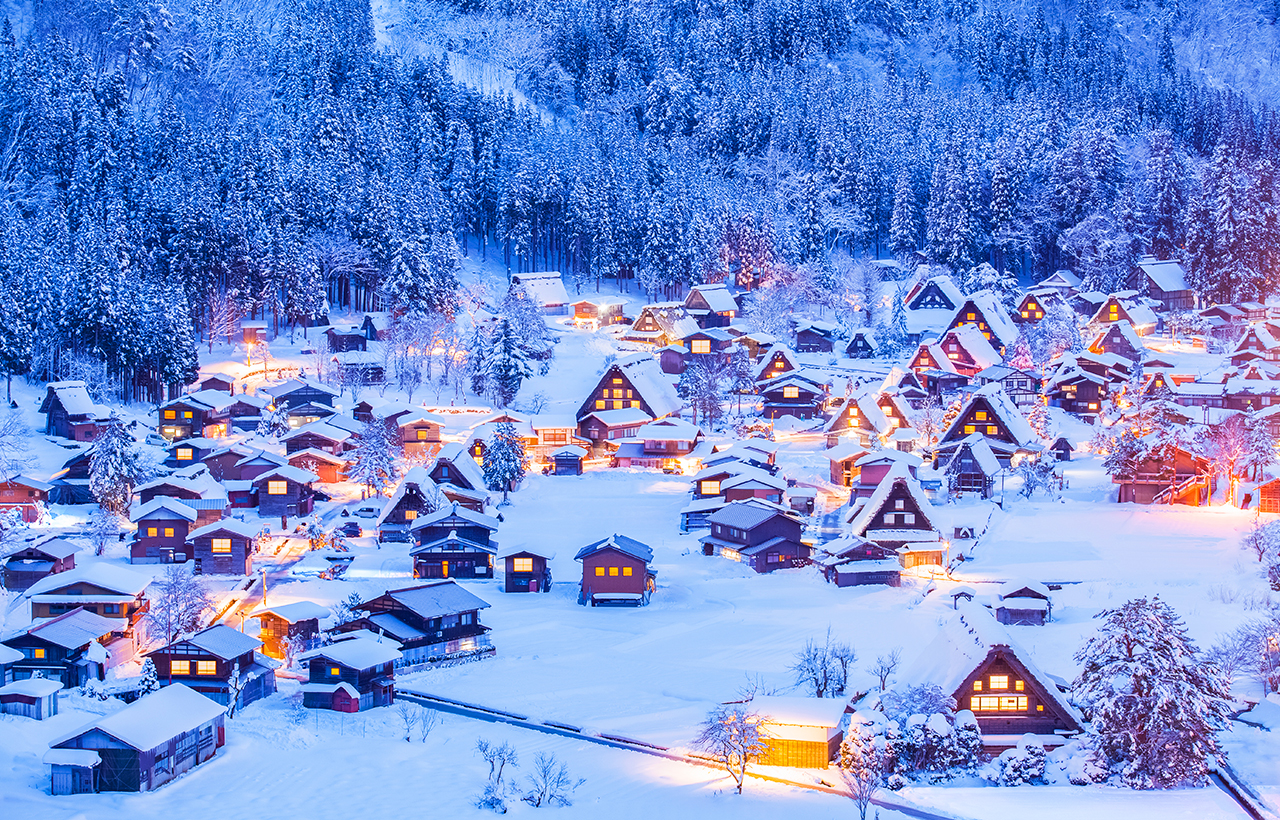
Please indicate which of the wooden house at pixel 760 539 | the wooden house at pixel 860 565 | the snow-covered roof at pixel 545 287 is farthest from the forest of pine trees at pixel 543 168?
the wooden house at pixel 860 565

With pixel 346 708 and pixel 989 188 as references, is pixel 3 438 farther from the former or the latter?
pixel 989 188

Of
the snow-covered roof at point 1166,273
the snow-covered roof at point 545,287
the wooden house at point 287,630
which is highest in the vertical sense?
the snow-covered roof at point 1166,273

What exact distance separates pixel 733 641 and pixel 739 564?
8.27 metres

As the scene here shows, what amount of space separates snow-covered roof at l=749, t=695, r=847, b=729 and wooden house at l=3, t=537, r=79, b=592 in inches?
1015

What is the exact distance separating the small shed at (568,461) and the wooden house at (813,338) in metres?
24.1

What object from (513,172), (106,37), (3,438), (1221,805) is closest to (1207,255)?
(513,172)

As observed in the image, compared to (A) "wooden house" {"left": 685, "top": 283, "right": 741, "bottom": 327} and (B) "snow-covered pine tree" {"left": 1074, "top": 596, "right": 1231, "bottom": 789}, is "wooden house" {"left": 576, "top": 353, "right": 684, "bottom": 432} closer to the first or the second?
(A) "wooden house" {"left": 685, "top": 283, "right": 741, "bottom": 327}

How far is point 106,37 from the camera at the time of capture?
362ft

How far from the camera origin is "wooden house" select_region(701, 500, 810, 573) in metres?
46.9

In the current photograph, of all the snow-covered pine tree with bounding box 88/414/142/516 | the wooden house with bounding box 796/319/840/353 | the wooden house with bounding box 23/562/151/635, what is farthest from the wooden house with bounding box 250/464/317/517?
the wooden house with bounding box 796/319/840/353

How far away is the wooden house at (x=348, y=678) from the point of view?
34.2 metres

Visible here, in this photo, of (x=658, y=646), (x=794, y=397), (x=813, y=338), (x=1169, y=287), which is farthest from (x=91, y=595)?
(x=1169, y=287)

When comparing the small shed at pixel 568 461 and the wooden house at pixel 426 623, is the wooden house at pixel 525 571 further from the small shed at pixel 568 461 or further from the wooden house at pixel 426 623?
the small shed at pixel 568 461

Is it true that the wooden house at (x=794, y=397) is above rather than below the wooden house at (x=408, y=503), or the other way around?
above
